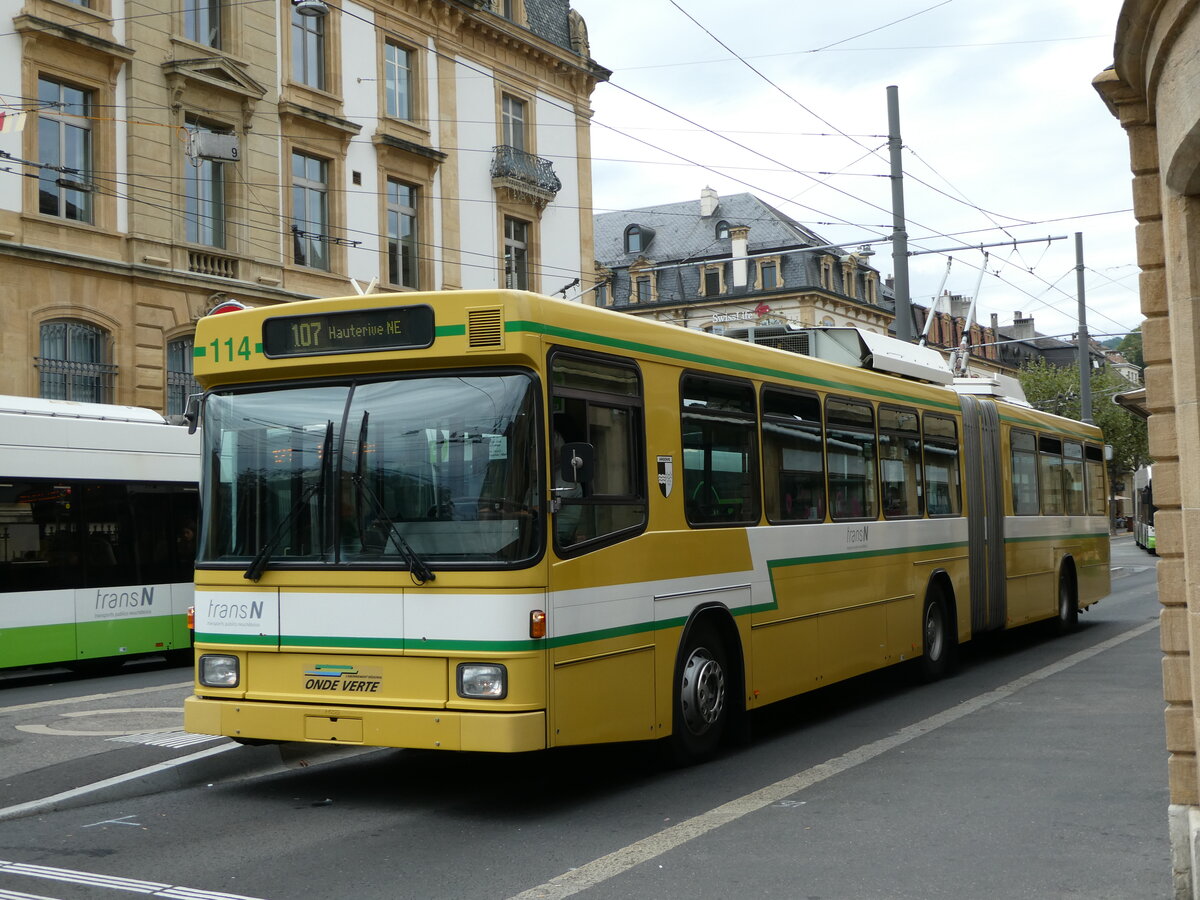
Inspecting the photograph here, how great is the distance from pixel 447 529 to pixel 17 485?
9.35m

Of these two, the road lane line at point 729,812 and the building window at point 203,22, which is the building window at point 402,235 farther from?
the road lane line at point 729,812

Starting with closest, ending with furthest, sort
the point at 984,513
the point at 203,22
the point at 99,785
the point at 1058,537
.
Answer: the point at 99,785 < the point at 984,513 < the point at 1058,537 < the point at 203,22

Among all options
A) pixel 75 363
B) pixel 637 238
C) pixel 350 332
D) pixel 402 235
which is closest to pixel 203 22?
pixel 402 235

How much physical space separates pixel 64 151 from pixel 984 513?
54.5ft

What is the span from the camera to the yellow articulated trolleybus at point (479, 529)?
7.39 meters

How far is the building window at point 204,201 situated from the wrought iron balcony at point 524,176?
797 centimetres

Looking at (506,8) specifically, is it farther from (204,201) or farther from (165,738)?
(165,738)

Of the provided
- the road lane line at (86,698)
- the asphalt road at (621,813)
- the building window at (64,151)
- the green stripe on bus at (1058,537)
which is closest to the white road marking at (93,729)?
the asphalt road at (621,813)

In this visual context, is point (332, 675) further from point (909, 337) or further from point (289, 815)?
point (909, 337)

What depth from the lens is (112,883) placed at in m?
6.15

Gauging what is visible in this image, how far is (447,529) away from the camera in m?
7.47

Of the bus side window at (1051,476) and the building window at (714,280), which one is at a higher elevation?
the building window at (714,280)

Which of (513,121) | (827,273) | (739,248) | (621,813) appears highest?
(739,248)

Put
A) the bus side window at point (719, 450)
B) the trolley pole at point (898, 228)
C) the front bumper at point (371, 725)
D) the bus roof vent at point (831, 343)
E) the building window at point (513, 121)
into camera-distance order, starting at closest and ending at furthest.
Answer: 1. the front bumper at point (371, 725)
2. the bus side window at point (719, 450)
3. the bus roof vent at point (831, 343)
4. the trolley pole at point (898, 228)
5. the building window at point (513, 121)
